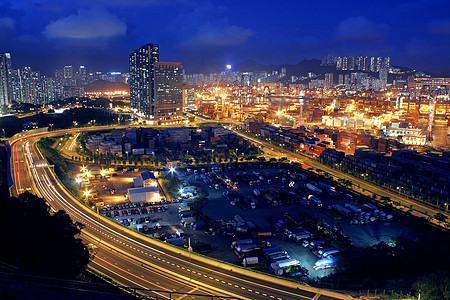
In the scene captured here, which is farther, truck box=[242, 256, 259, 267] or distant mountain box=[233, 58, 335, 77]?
Answer: distant mountain box=[233, 58, 335, 77]

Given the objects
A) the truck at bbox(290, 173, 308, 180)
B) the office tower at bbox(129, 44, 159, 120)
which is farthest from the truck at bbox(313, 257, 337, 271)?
the office tower at bbox(129, 44, 159, 120)

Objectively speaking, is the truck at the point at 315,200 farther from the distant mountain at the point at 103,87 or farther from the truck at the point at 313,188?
the distant mountain at the point at 103,87

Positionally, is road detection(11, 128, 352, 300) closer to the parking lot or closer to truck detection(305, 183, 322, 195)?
the parking lot

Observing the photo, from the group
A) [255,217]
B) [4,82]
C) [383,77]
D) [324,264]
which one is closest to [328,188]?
[255,217]

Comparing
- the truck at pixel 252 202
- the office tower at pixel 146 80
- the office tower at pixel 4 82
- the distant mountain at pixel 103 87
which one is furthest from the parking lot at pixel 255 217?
the distant mountain at pixel 103 87

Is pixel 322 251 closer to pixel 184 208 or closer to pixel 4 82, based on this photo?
pixel 184 208

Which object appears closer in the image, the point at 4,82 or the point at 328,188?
the point at 328,188
